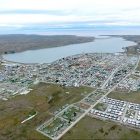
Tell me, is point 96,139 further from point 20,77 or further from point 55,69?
point 55,69

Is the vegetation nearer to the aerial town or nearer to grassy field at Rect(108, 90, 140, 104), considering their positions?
the aerial town

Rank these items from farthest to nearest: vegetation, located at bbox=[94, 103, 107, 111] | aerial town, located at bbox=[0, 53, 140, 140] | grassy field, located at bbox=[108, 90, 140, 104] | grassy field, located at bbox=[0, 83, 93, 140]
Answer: grassy field, located at bbox=[108, 90, 140, 104]
vegetation, located at bbox=[94, 103, 107, 111]
aerial town, located at bbox=[0, 53, 140, 140]
grassy field, located at bbox=[0, 83, 93, 140]

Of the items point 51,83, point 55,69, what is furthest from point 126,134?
point 55,69

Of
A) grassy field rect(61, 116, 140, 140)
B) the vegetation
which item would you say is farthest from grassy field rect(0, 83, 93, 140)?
the vegetation

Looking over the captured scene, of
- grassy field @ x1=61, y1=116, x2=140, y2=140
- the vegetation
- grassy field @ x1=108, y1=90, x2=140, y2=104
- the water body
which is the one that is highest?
the water body

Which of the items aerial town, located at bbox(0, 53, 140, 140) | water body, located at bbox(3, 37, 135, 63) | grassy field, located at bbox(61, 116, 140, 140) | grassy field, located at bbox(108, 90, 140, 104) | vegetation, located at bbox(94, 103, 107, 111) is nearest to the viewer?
grassy field, located at bbox(61, 116, 140, 140)

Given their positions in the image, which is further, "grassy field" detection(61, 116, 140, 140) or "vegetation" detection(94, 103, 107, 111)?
"vegetation" detection(94, 103, 107, 111)

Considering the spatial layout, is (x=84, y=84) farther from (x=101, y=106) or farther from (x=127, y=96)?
(x=101, y=106)
